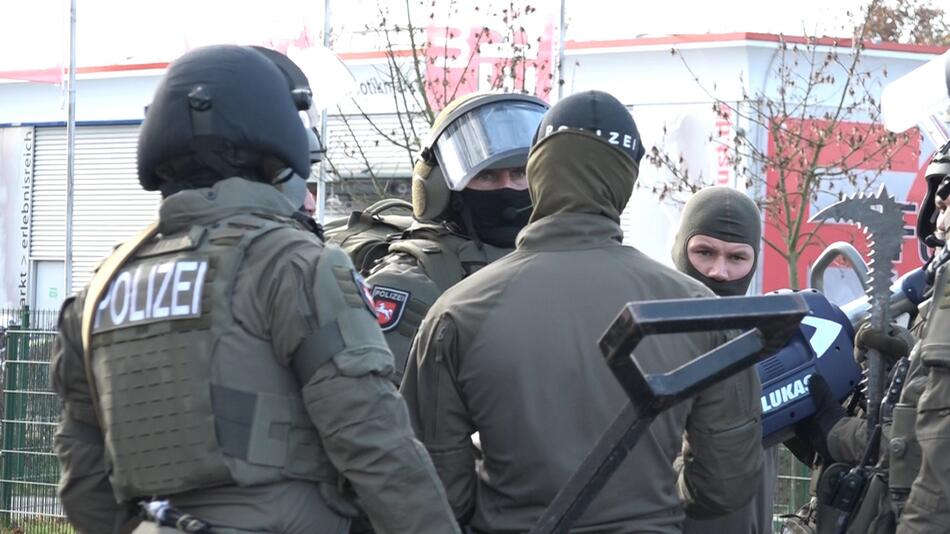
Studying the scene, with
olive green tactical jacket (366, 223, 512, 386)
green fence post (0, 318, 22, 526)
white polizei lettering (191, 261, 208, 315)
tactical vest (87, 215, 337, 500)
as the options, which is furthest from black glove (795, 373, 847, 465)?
green fence post (0, 318, 22, 526)

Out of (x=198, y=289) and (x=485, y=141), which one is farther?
(x=485, y=141)

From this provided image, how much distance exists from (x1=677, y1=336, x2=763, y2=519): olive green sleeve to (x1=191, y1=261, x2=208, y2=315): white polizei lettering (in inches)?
48.4

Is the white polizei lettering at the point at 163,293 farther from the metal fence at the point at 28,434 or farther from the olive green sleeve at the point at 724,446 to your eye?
the metal fence at the point at 28,434

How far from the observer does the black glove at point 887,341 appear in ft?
14.3

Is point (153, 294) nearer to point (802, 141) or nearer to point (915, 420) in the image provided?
point (915, 420)

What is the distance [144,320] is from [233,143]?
0.44 metres

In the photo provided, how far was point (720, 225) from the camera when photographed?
15.6 ft

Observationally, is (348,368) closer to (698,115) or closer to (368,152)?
(698,115)

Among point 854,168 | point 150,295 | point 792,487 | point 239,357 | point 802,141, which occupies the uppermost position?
point 150,295

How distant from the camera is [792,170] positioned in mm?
14984

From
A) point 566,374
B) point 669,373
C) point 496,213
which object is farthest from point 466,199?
point 669,373

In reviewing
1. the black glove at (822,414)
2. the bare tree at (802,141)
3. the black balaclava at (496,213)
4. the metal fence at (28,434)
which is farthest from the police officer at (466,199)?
the bare tree at (802,141)

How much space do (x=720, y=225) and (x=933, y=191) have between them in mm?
698

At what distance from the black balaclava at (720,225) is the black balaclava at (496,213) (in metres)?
0.60
